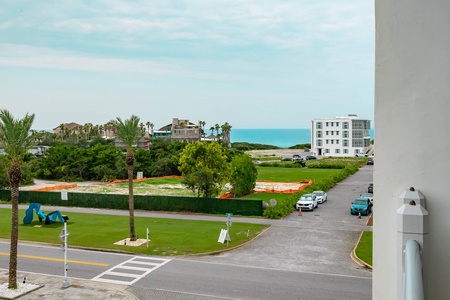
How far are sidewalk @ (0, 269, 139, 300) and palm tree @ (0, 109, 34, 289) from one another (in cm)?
72

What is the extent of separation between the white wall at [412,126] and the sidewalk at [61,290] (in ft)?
53.6

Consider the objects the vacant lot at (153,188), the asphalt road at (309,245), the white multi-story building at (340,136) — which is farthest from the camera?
the white multi-story building at (340,136)

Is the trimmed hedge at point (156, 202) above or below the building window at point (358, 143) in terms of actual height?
below

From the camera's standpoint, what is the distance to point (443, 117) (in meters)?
2.34

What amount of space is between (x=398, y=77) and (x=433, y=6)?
42 centimetres

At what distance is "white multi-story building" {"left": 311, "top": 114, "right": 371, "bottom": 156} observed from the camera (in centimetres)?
11531

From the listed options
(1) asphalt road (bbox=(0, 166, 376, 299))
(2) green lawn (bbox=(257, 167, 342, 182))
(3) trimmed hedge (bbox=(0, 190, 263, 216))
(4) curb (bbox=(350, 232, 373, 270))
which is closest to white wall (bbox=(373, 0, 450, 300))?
(1) asphalt road (bbox=(0, 166, 376, 299))

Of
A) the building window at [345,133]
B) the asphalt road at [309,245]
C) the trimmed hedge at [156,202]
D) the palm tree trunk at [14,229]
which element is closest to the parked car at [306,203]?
the asphalt road at [309,245]

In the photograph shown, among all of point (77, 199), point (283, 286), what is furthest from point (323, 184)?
point (283, 286)

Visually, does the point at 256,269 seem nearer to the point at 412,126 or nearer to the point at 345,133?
the point at 412,126

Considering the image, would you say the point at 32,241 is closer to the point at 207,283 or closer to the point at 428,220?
the point at 207,283

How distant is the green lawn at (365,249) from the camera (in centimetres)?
2212

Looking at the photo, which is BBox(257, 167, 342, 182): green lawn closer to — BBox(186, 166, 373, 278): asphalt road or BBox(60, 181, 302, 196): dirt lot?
BBox(60, 181, 302, 196): dirt lot

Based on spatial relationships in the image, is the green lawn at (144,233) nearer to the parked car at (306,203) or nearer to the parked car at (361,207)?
the parked car at (306,203)
